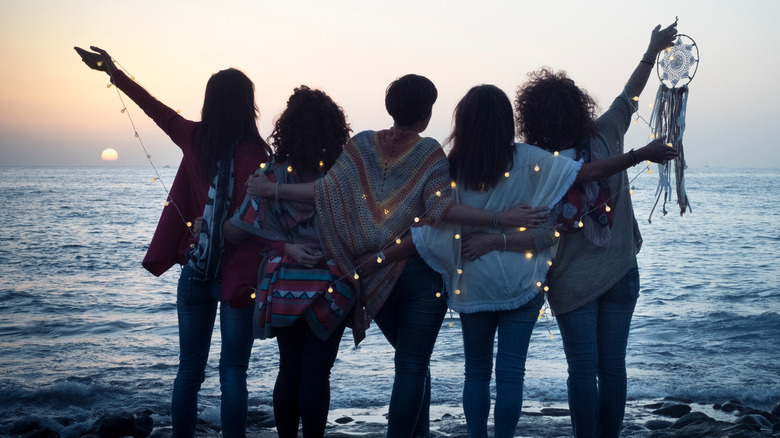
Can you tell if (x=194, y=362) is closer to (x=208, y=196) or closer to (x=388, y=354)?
(x=208, y=196)

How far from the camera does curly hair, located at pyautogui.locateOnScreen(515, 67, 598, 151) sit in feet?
9.36

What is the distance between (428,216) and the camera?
2.81 meters

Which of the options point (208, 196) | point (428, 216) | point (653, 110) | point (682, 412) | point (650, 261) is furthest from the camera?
point (650, 261)

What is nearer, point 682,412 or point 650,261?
point 682,412

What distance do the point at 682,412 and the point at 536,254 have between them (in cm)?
314

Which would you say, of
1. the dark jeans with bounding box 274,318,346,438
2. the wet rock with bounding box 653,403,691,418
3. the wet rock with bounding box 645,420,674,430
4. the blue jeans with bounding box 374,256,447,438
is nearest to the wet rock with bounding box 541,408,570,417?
the wet rock with bounding box 645,420,674,430

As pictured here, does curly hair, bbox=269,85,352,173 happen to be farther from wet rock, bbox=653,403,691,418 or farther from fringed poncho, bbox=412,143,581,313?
wet rock, bbox=653,403,691,418

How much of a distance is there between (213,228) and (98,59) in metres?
1.03

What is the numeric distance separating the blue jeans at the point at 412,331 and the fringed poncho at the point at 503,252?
8cm

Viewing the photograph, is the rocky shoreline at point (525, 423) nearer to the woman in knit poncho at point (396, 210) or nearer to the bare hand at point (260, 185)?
the woman in knit poncho at point (396, 210)

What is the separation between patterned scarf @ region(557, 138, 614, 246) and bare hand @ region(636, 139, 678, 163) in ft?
0.66

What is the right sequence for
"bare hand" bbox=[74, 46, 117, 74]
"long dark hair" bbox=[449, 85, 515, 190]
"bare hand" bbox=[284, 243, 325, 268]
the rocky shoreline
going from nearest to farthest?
"long dark hair" bbox=[449, 85, 515, 190] → "bare hand" bbox=[284, 243, 325, 268] → "bare hand" bbox=[74, 46, 117, 74] → the rocky shoreline

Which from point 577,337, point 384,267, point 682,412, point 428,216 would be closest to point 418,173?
point 428,216

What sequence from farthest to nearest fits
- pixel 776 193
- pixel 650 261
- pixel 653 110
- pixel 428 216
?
pixel 776 193
pixel 650 261
pixel 653 110
pixel 428 216
